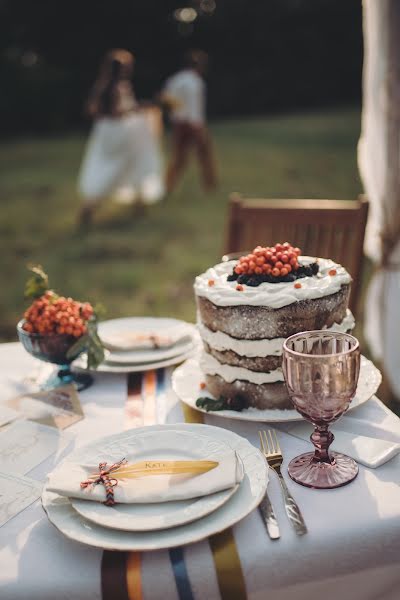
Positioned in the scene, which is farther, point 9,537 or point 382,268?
point 382,268

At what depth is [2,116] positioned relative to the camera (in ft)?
52.8

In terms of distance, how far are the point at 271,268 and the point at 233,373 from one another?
243 millimetres

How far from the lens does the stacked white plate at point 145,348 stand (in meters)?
1.58

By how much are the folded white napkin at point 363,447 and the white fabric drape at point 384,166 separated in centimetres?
159

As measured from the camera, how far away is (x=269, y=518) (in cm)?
99

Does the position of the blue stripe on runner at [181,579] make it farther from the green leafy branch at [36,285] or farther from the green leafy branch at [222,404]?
the green leafy branch at [36,285]

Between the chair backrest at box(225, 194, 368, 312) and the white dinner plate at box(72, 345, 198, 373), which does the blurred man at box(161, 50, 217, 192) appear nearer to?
the chair backrest at box(225, 194, 368, 312)

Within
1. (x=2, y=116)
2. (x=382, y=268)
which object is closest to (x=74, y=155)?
(x=2, y=116)

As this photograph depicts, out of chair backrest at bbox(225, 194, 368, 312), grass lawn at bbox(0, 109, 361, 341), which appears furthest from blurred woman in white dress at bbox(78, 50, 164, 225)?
chair backrest at bbox(225, 194, 368, 312)

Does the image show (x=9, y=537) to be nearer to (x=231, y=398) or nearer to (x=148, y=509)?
(x=148, y=509)

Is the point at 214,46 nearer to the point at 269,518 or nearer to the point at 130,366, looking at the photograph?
the point at 130,366

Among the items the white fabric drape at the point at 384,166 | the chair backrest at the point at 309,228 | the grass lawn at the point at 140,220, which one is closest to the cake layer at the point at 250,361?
the chair backrest at the point at 309,228

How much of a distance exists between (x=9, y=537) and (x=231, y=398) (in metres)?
0.53

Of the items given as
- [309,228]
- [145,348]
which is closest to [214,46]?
[309,228]
